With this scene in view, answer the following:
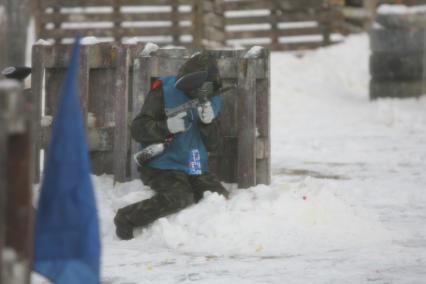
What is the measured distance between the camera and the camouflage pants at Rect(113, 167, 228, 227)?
6457mm

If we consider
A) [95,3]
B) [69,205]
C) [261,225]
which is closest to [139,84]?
[261,225]

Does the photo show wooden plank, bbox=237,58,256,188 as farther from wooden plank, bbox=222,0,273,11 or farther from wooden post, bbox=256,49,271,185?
wooden plank, bbox=222,0,273,11

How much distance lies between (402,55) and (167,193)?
946 cm

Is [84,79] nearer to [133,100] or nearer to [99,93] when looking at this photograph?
[99,93]

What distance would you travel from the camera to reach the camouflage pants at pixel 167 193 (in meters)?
6.46

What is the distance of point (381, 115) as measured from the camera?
1423cm

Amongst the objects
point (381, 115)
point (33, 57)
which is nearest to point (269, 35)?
point (381, 115)

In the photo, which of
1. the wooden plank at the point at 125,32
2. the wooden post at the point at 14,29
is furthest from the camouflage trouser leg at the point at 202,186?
the wooden plank at the point at 125,32

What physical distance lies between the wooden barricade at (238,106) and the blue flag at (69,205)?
354 centimetres

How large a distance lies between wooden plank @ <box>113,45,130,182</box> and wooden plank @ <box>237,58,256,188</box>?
905 mm

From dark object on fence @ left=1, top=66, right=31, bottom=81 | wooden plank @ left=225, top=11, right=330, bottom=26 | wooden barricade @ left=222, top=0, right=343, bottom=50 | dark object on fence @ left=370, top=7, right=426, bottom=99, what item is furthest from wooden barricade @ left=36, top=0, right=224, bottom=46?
dark object on fence @ left=1, top=66, right=31, bottom=81

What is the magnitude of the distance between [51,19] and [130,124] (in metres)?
13.0

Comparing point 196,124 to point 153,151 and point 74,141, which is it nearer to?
point 153,151

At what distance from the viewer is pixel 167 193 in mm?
6543
